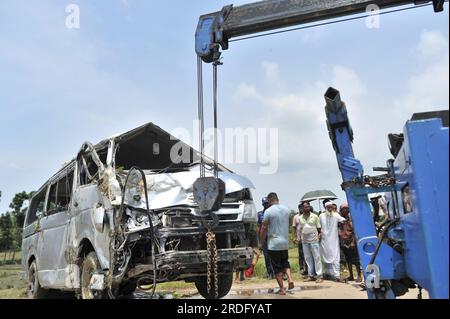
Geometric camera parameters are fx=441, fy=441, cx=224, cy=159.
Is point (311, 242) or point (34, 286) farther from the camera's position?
point (311, 242)

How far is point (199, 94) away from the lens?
560cm

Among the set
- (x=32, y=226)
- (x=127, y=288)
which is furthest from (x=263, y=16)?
(x=32, y=226)

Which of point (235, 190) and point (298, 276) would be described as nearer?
point (235, 190)

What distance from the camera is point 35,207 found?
924 cm

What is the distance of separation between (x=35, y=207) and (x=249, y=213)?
530 centimetres

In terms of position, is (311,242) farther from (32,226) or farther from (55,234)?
(32,226)

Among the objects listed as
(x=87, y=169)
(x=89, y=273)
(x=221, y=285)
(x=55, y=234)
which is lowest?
(x=221, y=285)

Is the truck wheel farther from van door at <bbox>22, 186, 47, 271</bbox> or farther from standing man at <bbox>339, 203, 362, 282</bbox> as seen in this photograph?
standing man at <bbox>339, 203, 362, 282</bbox>

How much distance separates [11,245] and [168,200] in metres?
34.3

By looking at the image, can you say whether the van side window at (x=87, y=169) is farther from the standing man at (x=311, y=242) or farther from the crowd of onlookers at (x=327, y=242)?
the standing man at (x=311, y=242)
